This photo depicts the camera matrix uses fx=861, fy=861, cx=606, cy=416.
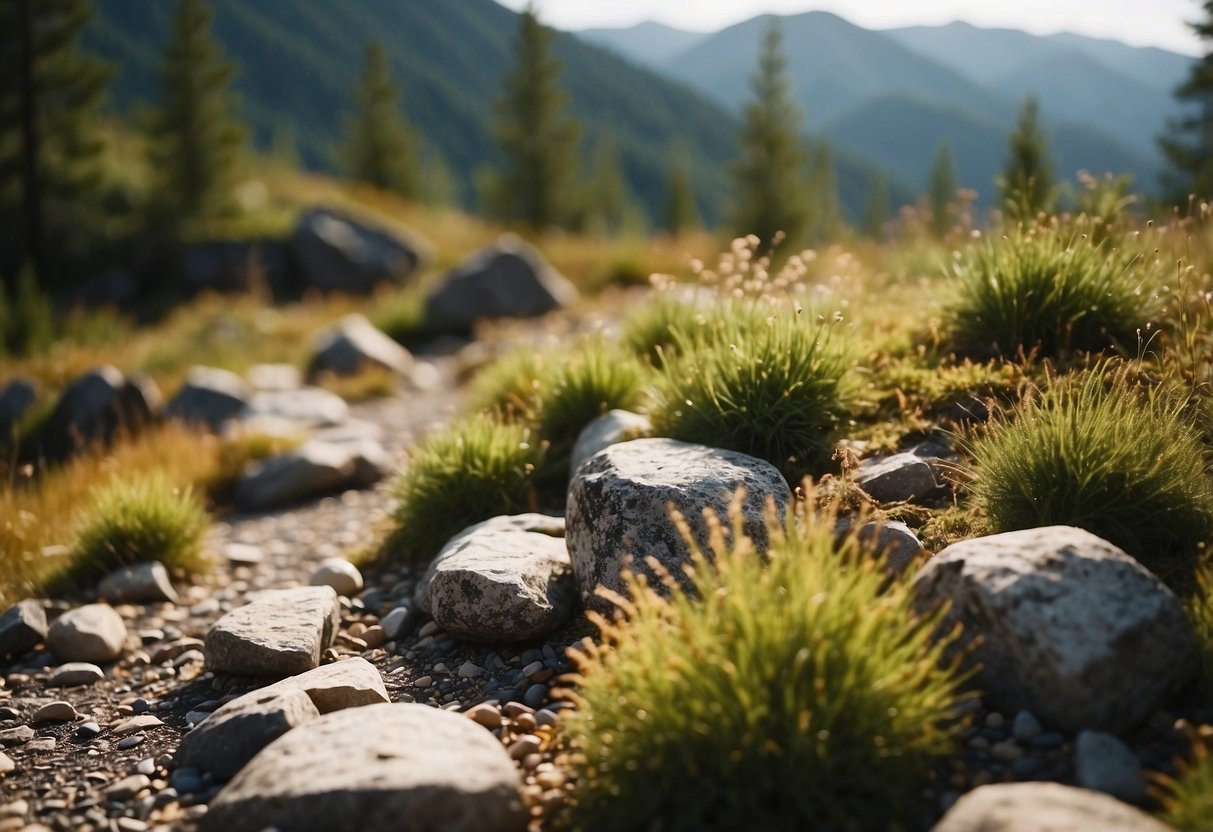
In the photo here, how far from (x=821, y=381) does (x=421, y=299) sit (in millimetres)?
10847

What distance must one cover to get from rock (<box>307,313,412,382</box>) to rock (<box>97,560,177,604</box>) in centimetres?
635

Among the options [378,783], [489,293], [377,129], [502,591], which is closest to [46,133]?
[489,293]

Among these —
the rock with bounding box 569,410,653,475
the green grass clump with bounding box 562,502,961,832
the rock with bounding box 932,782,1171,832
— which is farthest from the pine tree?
the rock with bounding box 932,782,1171,832

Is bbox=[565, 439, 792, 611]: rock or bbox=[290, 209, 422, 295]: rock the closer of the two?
bbox=[565, 439, 792, 611]: rock

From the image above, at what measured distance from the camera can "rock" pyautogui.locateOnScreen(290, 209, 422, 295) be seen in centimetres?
1988

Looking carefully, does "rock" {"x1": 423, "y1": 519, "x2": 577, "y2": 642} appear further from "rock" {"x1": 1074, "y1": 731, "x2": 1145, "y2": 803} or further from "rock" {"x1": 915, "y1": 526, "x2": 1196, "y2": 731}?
"rock" {"x1": 1074, "y1": 731, "x2": 1145, "y2": 803}

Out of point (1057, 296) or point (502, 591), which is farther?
point (1057, 296)

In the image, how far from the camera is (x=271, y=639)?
4.36 meters

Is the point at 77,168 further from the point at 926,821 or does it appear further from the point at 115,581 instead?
the point at 926,821

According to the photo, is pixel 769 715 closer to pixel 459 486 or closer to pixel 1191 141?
pixel 459 486

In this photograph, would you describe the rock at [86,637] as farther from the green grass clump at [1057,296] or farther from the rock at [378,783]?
the green grass clump at [1057,296]

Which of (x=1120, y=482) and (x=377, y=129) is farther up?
(x=377, y=129)

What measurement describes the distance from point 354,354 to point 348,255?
A: 8.94 meters

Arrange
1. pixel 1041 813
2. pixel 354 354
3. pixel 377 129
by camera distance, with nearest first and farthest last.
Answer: pixel 1041 813
pixel 354 354
pixel 377 129
